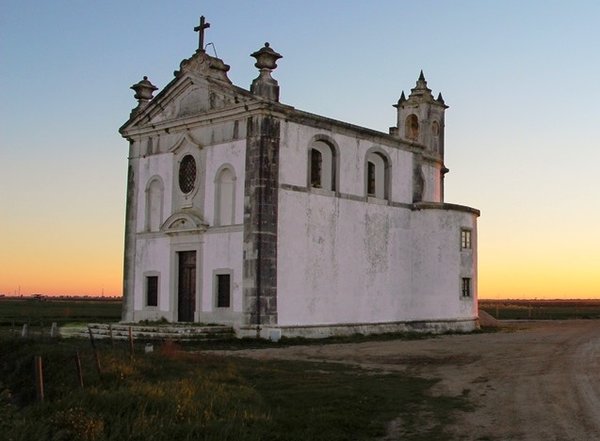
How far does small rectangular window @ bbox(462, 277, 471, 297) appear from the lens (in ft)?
124

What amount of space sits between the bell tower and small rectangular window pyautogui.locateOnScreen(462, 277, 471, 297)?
665 cm

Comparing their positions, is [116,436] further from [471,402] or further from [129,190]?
[129,190]

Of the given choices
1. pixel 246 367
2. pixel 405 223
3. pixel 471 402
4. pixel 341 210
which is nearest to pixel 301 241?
pixel 341 210

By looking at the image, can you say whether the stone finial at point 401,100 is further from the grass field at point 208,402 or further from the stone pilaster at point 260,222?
the grass field at point 208,402

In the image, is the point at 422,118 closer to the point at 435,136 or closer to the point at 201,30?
the point at 435,136

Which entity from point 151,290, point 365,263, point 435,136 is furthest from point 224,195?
point 435,136

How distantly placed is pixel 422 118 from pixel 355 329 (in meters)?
12.9

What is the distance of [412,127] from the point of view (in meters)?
41.2

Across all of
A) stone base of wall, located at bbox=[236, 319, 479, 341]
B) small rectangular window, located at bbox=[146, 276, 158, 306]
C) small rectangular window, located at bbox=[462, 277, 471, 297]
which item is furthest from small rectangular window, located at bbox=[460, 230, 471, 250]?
small rectangular window, located at bbox=[146, 276, 158, 306]

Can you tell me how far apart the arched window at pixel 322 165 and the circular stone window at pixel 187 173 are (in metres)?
4.78

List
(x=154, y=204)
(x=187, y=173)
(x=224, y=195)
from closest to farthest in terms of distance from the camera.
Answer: (x=224, y=195)
(x=187, y=173)
(x=154, y=204)

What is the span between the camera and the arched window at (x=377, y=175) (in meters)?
34.8

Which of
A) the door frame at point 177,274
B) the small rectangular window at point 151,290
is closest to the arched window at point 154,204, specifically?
the door frame at point 177,274

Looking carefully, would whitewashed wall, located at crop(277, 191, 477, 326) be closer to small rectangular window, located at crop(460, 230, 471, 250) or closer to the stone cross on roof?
small rectangular window, located at crop(460, 230, 471, 250)
